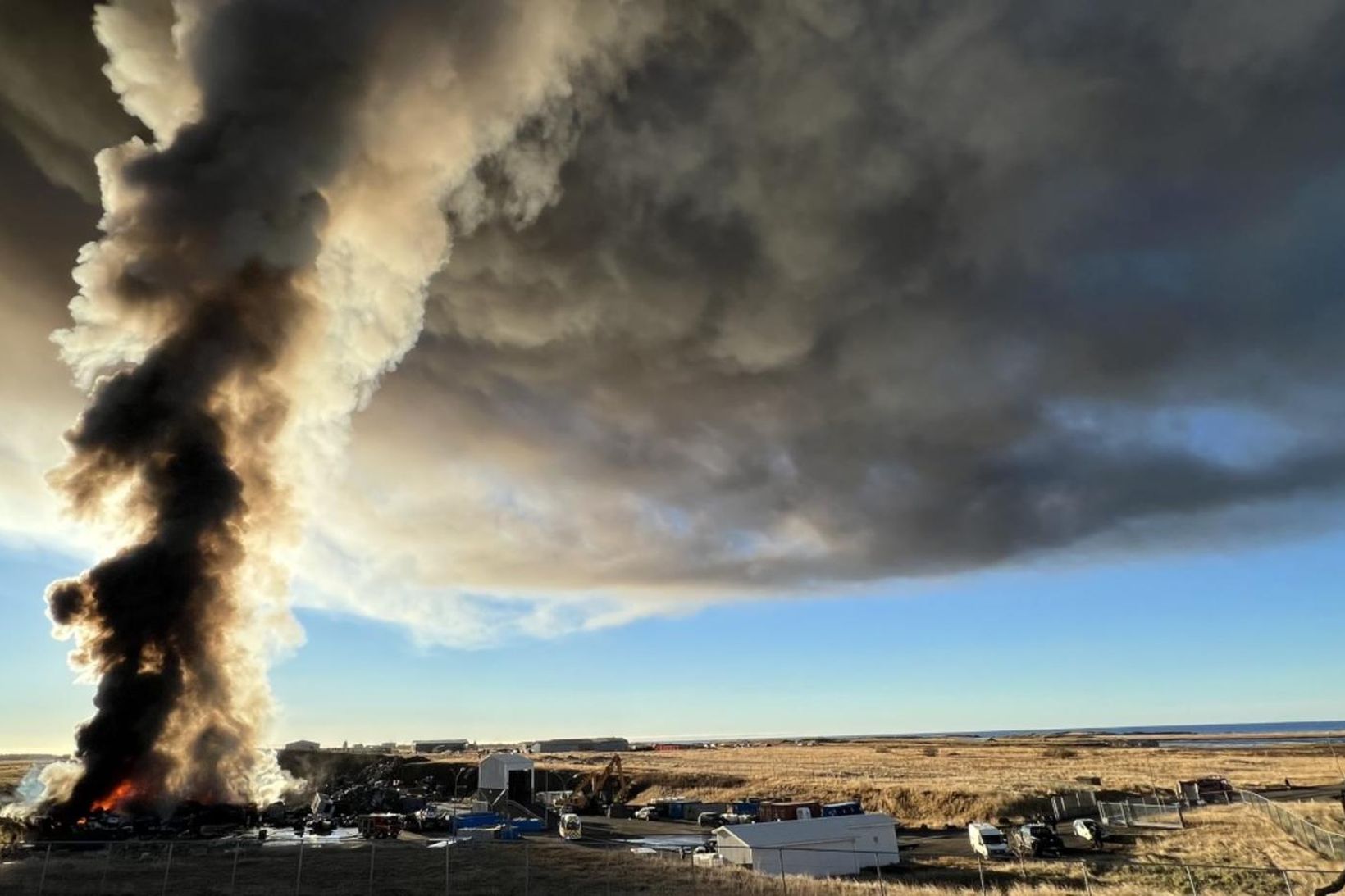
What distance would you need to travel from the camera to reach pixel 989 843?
43.9 metres

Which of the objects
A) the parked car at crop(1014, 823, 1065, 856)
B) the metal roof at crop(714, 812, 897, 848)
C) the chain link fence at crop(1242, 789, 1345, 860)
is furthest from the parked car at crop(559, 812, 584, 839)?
the chain link fence at crop(1242, 789, 1345, 860)

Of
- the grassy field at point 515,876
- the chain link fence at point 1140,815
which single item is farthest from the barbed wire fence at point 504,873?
the chain link fence at point 1140,815

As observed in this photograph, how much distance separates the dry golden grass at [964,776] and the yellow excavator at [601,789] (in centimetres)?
276

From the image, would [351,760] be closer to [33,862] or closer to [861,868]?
[33,862]

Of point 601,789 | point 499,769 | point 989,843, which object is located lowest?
point 989,843

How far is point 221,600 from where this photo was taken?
61156 mm

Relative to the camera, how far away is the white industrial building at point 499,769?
76188 millimetres

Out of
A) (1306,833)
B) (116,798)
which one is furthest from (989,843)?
(116,798)

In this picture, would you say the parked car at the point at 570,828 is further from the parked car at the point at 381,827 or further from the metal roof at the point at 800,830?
the metal roof at the point at 800,830

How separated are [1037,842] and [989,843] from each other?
268 centimetres

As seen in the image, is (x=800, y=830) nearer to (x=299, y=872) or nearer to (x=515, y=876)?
(x=515, y=876)

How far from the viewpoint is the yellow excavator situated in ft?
253

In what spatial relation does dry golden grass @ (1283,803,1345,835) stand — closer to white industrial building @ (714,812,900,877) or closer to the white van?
the white van

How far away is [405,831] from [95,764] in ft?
73.6
